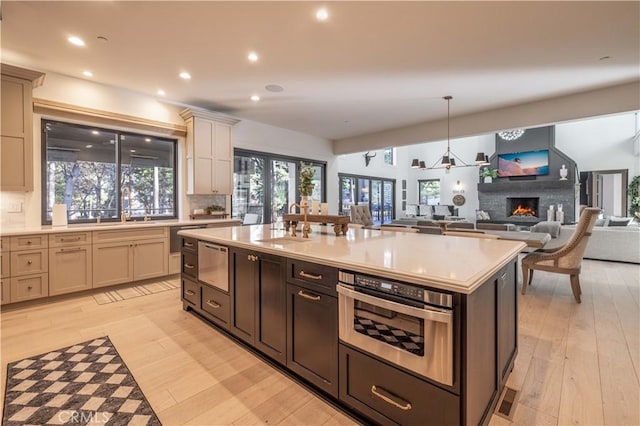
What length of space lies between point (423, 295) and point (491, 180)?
1023 cm

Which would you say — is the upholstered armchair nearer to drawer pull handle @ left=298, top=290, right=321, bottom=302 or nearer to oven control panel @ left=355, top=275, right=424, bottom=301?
drawer pull handle @ left=298, top=290, right=321, bottom=302

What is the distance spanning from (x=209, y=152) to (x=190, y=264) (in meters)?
2.51

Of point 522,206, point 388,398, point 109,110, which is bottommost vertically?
point 388,398

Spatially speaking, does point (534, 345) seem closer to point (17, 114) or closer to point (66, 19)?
point (66, 19)

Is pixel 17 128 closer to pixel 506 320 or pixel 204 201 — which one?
pixel 204 201

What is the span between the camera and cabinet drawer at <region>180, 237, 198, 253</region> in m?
2.93

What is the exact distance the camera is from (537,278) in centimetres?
458

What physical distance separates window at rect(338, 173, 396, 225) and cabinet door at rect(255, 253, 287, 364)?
6448 mm

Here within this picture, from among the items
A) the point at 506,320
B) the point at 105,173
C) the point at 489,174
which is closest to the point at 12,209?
the point at 105,173

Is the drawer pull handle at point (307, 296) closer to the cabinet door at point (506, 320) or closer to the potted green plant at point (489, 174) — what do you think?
the cabinet door at point (506, 320)

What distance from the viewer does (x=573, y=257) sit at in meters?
3.54

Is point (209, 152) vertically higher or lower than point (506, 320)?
higher

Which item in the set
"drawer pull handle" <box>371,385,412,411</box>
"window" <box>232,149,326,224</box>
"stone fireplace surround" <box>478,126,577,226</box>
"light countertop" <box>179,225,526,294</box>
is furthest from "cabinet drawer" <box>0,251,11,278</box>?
"stone fireplace surround" <box>478,126,577,226</box>

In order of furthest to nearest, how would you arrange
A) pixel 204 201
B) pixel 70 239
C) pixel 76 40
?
pixel 204 201 → pixel 70 239 → pixel 76 40
